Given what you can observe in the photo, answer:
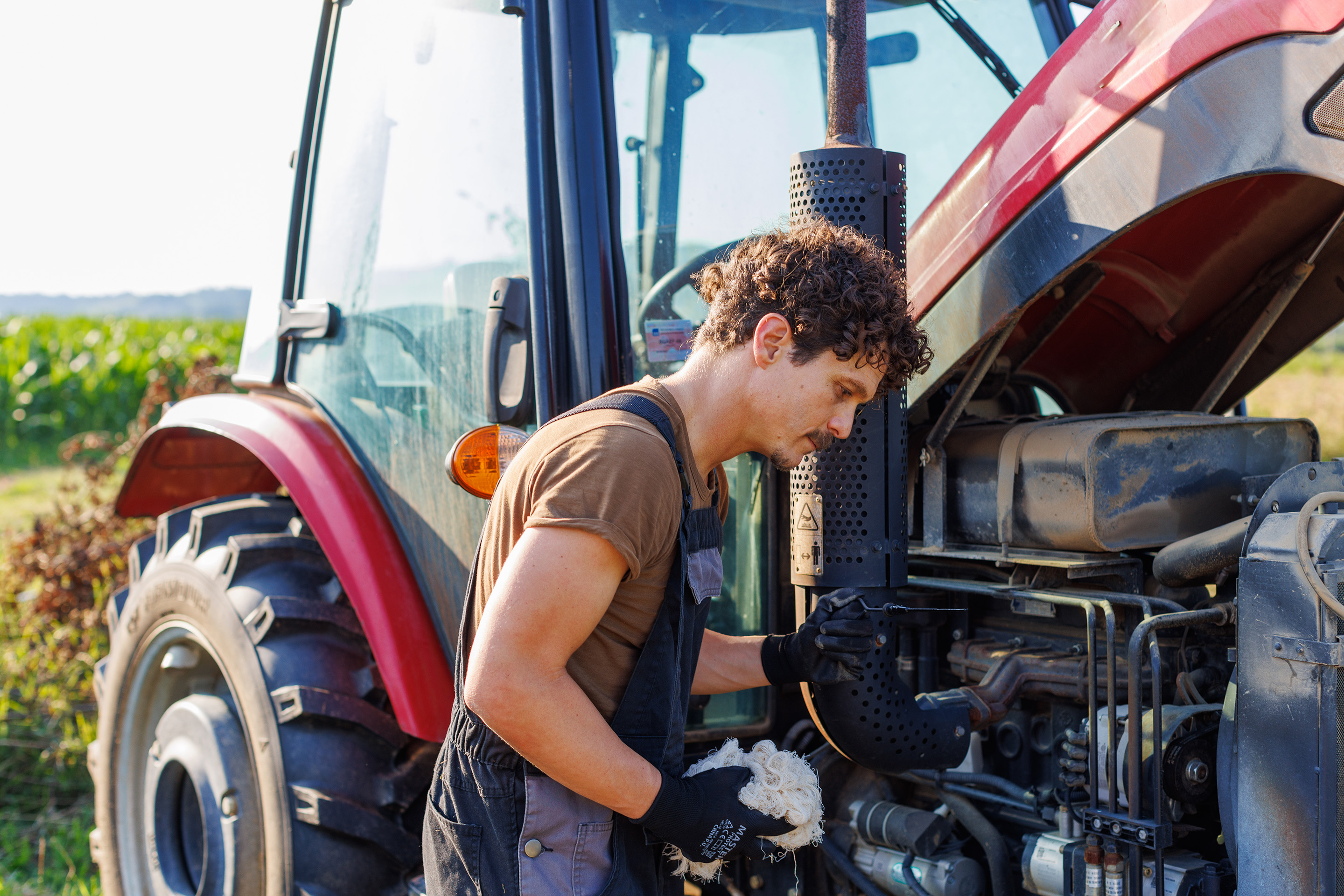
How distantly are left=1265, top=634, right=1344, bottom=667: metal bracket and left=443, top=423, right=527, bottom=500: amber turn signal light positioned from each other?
1.30 metres

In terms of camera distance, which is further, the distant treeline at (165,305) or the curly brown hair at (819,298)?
the distant treeline at (165,305)

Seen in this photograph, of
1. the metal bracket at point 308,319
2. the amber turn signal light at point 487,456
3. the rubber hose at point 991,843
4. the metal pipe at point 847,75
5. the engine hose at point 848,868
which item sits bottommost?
the engine hose at point 848,868

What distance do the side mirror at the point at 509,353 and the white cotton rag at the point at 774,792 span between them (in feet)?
2.45

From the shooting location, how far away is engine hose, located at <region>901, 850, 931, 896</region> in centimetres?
213

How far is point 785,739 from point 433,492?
3.03 ft

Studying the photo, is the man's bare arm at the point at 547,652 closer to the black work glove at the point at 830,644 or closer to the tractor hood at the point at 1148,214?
the black work glove at the point at 830,644

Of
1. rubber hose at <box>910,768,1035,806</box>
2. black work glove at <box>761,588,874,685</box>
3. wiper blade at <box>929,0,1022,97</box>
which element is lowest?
rubber hose at <box>910,768,1035,806</box>

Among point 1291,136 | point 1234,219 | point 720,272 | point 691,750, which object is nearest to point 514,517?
point 720,272

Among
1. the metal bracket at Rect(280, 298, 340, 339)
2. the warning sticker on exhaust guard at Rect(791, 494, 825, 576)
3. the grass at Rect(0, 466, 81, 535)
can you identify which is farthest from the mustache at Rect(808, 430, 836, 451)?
the grass at Rect(0, 466, 81, 535)

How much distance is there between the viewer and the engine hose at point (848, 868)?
221 cm

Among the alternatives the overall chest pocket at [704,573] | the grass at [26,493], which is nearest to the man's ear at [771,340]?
the overall chest pocket at [704,573]

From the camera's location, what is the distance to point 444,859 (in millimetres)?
1785

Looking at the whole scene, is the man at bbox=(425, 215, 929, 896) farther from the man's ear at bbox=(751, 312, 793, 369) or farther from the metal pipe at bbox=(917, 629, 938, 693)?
the metal pipe at bbox=(917, 629, 938, 693)

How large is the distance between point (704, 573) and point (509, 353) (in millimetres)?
645
